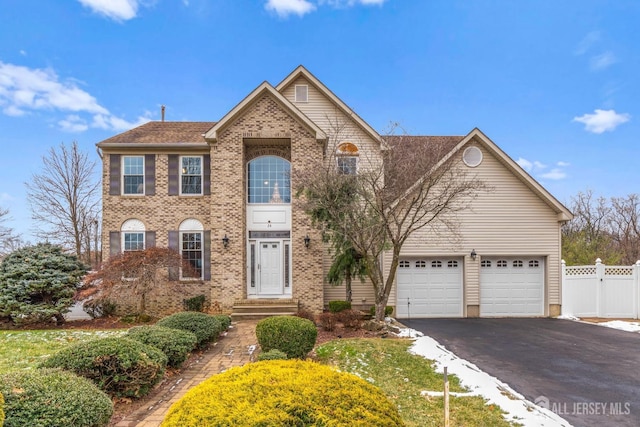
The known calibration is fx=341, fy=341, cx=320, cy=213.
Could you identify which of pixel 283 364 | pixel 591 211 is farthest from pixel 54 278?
pixel 591 211

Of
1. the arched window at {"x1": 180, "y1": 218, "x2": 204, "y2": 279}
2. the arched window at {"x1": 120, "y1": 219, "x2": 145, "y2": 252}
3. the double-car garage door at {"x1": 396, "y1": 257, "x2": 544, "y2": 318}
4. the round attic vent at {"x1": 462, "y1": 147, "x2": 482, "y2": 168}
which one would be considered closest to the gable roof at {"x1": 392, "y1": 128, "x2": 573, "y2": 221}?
the round attic vent at {"x1": 462, "y1": 147, "x2": 482, "y2": 168}

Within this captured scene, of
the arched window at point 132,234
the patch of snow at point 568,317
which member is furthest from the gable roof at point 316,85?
the patch of snow at point 568,317

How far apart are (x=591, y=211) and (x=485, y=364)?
1097 inches

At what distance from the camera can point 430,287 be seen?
13328 millimetres

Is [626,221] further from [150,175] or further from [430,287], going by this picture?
[150,175]

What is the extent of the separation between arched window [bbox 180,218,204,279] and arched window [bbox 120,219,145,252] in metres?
1.63

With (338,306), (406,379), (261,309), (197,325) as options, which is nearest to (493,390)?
(406,379)

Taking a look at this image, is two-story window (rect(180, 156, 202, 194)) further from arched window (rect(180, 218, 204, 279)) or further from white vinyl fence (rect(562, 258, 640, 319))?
white vinyl fence (rect(562, 258, 640, 319))

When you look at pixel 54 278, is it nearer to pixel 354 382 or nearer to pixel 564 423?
pixel 354 382

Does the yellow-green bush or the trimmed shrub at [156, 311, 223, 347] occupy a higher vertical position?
the yellow-green bush

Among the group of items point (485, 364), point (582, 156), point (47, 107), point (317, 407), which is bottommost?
point (485, 364)

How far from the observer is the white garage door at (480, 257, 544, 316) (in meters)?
13.3

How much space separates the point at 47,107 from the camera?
1947cm

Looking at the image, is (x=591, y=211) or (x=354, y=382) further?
(x=591, y=211)
